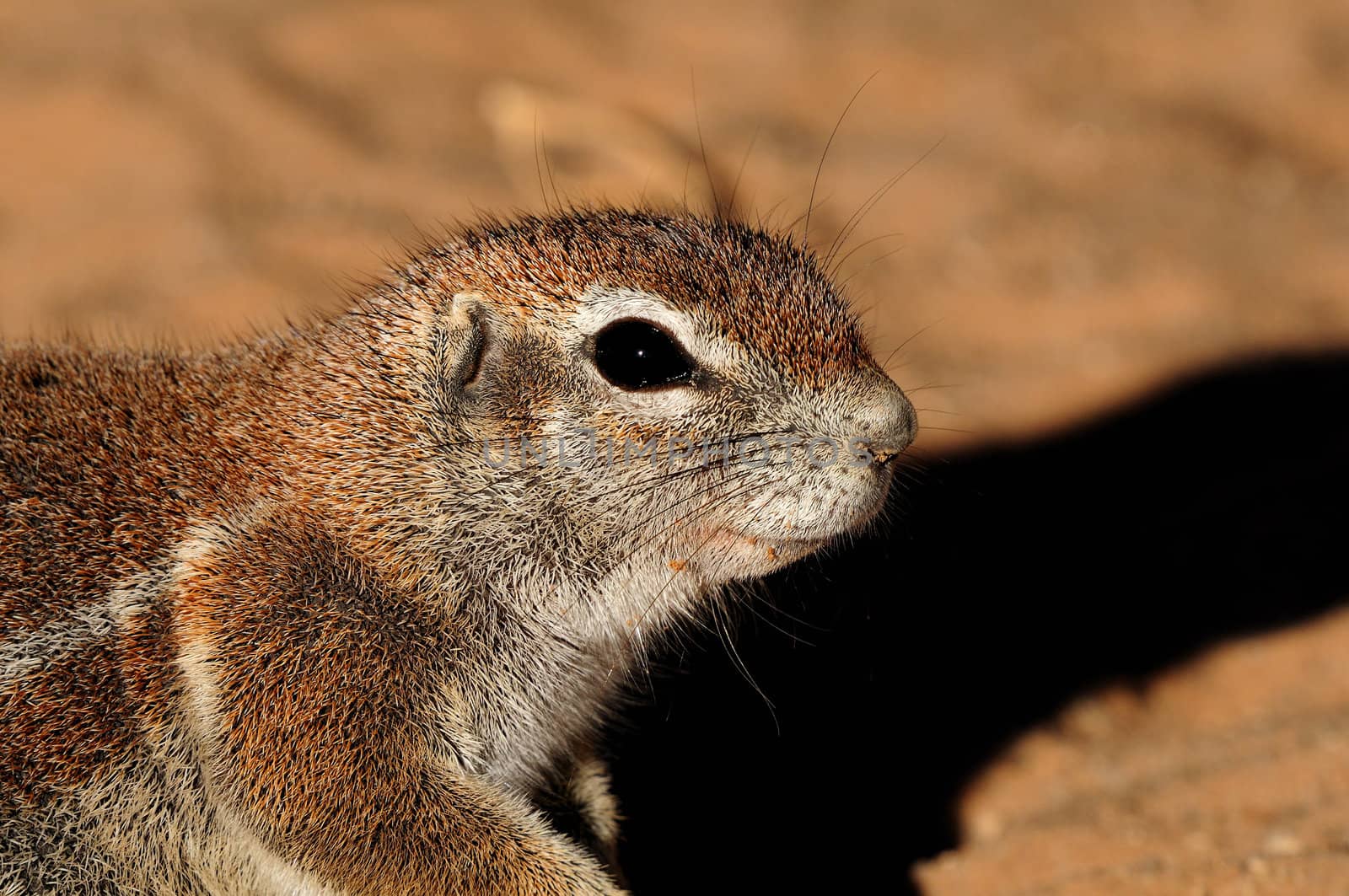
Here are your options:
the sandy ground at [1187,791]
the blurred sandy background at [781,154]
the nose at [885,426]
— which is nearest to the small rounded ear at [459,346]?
the nose at [885,426]

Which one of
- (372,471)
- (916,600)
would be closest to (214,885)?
(372,471)

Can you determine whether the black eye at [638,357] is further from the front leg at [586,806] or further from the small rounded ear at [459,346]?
the front leg at [586,806]

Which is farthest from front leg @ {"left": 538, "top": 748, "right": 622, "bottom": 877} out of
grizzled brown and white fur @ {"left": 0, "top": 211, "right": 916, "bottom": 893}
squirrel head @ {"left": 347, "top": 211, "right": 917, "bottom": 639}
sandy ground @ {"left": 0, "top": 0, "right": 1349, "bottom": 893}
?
sandy ground @ {"left": 0, "top": 0, "right": 1349, "bottom": 893}

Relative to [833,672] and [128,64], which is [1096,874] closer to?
[833,672]

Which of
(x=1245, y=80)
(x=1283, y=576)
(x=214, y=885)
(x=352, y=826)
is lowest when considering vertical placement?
(x=214, y=885)

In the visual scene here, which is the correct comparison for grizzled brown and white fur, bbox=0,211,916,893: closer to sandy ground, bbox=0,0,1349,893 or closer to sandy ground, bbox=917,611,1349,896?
sandy ground, bbox=917,611,1349,896

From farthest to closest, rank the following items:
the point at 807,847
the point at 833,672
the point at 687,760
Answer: the point at 833,672
the point at 687,760
the point at 807,847

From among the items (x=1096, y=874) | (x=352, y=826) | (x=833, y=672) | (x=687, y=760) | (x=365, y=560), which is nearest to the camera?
(x=352, y=826)
